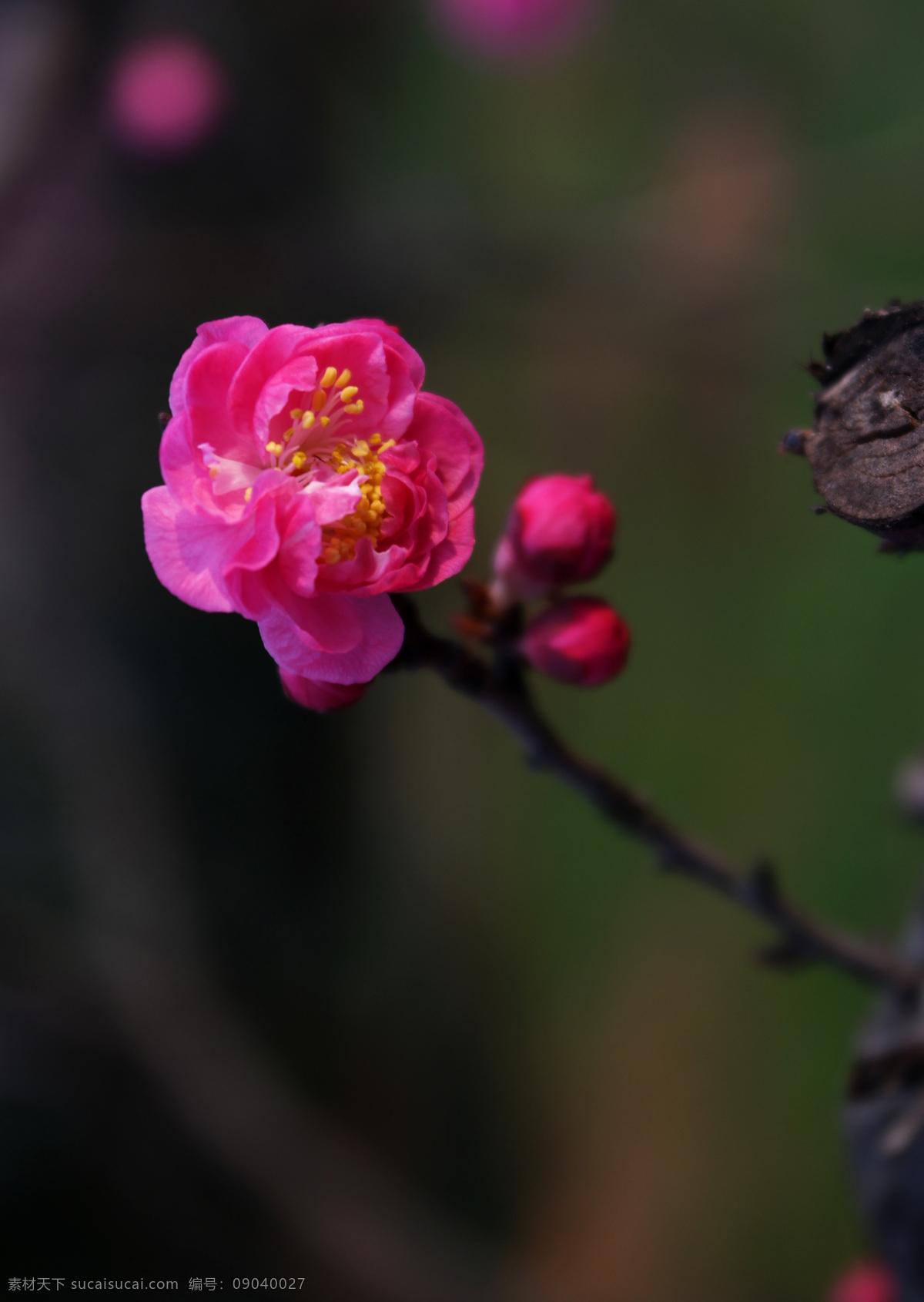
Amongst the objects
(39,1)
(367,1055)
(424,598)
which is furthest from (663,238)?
(367,1055)

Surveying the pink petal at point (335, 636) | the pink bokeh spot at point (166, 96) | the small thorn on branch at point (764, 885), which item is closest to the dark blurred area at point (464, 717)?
the pink bokeh spot at point (166, 96)

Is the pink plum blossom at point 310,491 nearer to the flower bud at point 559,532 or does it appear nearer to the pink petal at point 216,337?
the pink petal at point 216,337

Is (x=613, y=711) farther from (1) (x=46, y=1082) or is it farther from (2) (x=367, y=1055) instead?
(1) (x=46, y=1082)

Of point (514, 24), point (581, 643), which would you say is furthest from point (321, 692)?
point (514, 24)

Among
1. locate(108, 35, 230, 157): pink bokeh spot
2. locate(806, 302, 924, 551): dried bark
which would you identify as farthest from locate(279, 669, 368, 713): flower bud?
locate(108, 35, 230, 157): pink bokeh spot

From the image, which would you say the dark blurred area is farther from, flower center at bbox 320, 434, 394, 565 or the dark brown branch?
flower center at bbox 320, 434, 394, 565
